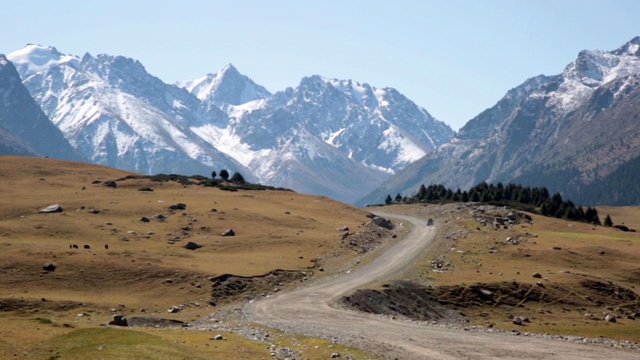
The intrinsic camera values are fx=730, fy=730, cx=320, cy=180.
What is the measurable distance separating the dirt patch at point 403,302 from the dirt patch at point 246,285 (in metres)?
9.83

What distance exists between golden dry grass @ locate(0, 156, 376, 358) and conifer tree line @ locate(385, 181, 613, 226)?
40538mm

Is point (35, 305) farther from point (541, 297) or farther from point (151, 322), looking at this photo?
point (541, 297)

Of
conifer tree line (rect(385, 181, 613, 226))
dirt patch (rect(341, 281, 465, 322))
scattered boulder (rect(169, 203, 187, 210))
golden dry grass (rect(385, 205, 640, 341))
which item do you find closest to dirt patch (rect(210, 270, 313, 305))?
dirt patch (rect(341, 281, 465, 322))

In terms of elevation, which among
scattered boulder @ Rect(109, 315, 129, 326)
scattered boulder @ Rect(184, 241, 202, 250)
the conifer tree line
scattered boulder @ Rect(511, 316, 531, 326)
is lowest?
scattered boulder @ Rect(511, 316, 531, 326)

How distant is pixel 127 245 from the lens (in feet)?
297

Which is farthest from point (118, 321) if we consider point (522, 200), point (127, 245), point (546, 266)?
point (522, 200)

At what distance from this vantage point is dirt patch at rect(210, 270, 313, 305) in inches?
2805

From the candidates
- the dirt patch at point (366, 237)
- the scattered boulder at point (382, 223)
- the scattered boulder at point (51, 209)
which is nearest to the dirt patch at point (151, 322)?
the dirt patch at point (366, 237)

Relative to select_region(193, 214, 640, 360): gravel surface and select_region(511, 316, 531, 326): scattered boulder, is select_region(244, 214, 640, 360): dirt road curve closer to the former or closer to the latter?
select_region(193, 214, 640, 360): gravel surface

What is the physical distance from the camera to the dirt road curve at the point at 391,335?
47.1 m

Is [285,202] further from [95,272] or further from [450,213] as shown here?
[95,272]

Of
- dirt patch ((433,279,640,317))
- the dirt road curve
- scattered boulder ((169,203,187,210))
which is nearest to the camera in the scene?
the dirt road curve

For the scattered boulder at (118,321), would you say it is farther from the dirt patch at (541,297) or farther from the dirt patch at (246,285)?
the dirt patch at (541,297)

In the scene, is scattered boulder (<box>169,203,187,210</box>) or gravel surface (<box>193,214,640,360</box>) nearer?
gravel surface (<box>193,214,640,360</box>)
